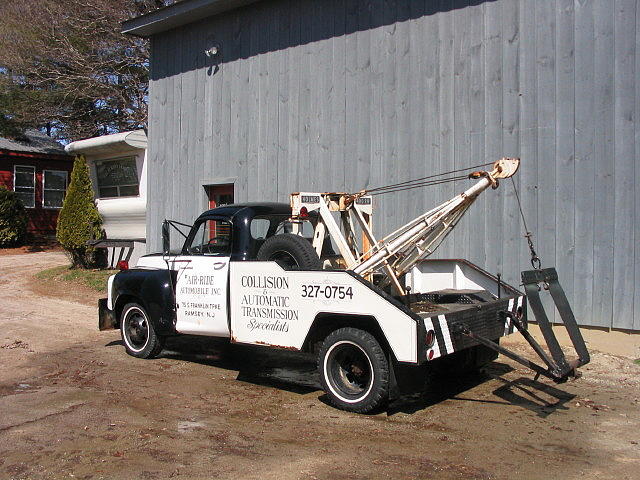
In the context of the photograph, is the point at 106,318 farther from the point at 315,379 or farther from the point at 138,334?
the point at 315,379

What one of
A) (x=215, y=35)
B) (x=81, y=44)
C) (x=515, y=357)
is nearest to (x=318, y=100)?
(x=215, y=35)

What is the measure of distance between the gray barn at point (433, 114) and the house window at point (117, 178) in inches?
109

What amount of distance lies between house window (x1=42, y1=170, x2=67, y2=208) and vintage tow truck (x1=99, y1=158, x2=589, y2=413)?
2076cm

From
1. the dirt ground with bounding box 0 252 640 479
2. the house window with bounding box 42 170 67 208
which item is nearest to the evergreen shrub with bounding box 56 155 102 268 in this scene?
the dirt ground with bounding box 0 252 640 479

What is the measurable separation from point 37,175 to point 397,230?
24.0 metres

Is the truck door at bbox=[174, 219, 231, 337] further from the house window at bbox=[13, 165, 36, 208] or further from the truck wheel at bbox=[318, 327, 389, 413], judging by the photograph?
the house window at bbox=[13, 165, 36, 208]

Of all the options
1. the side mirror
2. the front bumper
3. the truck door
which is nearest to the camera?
the truck door

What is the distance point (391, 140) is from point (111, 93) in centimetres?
1658

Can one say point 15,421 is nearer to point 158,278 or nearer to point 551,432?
point 158,278

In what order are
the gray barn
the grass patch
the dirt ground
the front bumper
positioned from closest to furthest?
1. the dirt ground
2. the front bumper
3. the gray barn
4. the grass patch

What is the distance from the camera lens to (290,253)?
6.75 meters

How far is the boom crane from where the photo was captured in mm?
6430

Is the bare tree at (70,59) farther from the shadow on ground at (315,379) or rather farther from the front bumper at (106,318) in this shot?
the shadow on ground at (315,379)

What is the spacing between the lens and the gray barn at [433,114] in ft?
30.0
